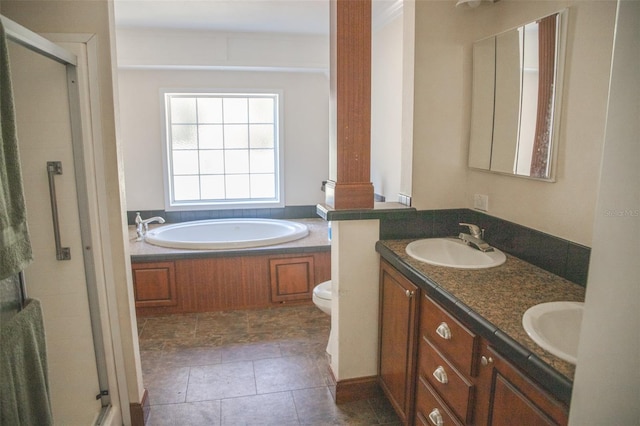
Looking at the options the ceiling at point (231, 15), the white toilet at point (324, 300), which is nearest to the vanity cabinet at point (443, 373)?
the white toilet at point (324, 300)

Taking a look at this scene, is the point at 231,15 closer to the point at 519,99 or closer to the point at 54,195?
the point at 54,195

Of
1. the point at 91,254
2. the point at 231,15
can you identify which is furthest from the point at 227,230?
the point at 91,254

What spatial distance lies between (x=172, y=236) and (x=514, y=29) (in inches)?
136

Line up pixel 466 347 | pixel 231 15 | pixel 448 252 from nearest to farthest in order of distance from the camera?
pixel 466 347 → pixel 448 252 → pixel 231 15

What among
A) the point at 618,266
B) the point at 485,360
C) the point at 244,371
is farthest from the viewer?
the point at 244,371

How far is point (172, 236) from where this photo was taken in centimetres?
425

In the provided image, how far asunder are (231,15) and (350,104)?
1822 millimetres

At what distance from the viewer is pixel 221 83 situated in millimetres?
4352

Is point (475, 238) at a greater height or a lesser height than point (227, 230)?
greater

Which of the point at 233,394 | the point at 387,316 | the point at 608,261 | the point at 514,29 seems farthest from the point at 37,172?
the point at 514,29

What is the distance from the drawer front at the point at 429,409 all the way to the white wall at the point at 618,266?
92 cm

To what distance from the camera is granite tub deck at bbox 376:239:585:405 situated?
1.05 metres

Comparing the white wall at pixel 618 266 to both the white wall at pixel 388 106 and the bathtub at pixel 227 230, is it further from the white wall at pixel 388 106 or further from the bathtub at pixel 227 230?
the bathtub at pixel 227 230

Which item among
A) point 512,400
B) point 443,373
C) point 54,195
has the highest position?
point 54,195
